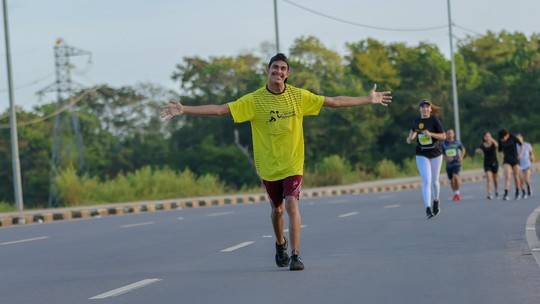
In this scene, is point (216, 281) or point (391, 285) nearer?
point (391, 285)

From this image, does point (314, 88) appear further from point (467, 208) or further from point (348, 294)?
point (348, 294)

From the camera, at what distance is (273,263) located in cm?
1291

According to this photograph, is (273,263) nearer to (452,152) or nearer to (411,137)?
(411,137)

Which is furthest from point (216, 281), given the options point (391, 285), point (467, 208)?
point (467, 208)

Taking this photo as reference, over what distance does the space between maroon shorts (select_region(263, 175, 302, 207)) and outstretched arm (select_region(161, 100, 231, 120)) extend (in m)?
0.88

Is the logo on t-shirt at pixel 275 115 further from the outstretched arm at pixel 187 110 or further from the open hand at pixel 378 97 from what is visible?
the open hand at pixel 378 97

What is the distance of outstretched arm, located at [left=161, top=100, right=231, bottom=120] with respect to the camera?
11.5m

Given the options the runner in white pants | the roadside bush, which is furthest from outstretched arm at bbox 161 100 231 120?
the roadside bush

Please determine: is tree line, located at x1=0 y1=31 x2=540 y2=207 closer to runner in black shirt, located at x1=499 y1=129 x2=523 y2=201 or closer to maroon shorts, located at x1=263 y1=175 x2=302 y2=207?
runner in black shirt, located at x1=499 y1=129 x2=523 y2=201

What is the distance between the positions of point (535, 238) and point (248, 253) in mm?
3534

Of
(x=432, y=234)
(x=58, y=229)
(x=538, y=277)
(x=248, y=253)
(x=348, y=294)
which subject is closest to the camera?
(x=348, y=294)

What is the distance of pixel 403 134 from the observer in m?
80.1

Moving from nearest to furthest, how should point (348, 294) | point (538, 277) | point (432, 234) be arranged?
point (348, 294)
point (538, 277)
point (432, 234)

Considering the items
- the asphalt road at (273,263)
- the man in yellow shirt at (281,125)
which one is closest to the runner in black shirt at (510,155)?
the asphalt road at (273,263)
